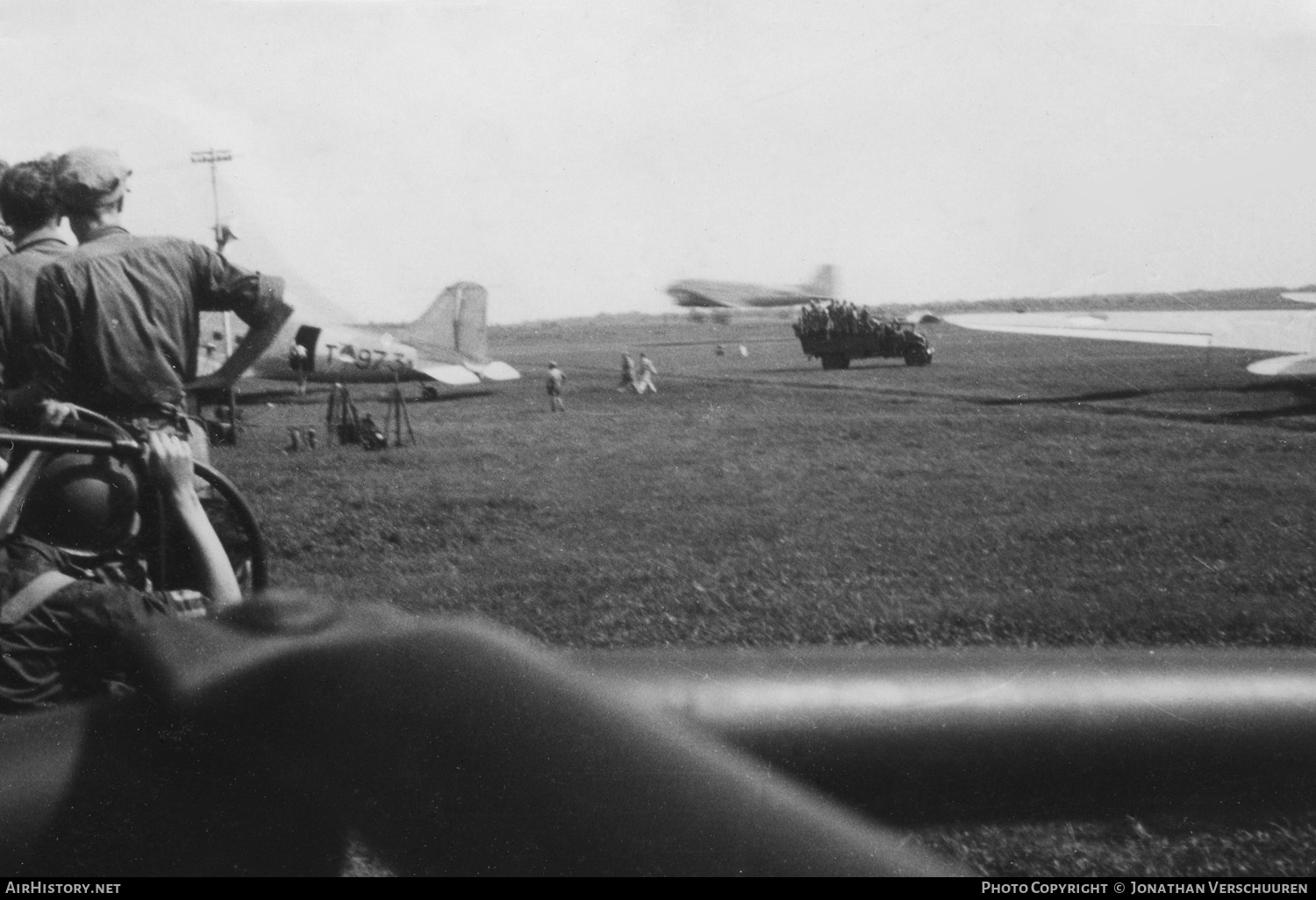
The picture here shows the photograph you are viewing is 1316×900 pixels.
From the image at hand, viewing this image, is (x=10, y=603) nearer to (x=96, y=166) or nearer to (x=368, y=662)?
(x=368, y=662)

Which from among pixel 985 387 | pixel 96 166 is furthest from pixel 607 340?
Answer: pixel 96 166

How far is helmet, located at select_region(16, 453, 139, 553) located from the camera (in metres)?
0.96

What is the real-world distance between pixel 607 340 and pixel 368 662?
250 cm

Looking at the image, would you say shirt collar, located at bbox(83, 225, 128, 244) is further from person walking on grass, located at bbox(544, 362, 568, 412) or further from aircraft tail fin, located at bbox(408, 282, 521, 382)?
person walking on grass, located at bbox(544, 362, 568, 412)

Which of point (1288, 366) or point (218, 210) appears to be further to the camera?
point (1288, 366)

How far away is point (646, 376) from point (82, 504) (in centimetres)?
220

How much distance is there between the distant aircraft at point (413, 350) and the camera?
2.51 m

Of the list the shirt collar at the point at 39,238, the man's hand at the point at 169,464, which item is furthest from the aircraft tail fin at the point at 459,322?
the man's hand at the point at 169,464

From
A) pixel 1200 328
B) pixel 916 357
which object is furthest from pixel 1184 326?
pixel 916 357

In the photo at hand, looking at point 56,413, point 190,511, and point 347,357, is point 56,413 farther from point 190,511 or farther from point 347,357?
point 347,357

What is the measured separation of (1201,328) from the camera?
10.3 ft

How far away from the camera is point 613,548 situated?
8.65ft

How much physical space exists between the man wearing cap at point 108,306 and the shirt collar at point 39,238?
0.10 feet

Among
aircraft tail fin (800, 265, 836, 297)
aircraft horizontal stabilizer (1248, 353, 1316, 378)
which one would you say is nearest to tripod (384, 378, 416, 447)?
aircraft tail fin (800, 265, 836, 297)
